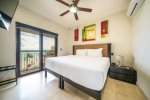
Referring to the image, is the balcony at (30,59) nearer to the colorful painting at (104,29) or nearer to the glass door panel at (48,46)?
the glass door panel at (48,46)

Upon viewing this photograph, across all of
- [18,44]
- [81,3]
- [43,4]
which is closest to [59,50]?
[18,44]

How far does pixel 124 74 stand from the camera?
251 cm

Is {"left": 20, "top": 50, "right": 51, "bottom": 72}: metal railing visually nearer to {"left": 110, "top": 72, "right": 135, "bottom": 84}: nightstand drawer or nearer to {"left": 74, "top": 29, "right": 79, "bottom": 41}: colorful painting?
{"left": 74, "top": 29, "right": 79, "bottom": 41}: colorful painting

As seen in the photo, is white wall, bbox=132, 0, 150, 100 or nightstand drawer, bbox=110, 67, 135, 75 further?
nightstand drawer, bbox=110, 67, 135, 75

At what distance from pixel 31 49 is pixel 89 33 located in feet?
10.5

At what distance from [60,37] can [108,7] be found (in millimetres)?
3030

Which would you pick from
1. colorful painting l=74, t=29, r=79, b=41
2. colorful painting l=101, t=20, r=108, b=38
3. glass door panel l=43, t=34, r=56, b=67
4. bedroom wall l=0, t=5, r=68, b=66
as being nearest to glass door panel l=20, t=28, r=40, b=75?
glass door panel l=43, t=34, r=56, b=67

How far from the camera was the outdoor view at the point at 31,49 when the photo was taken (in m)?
3.37

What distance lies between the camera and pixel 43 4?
2.66 metres

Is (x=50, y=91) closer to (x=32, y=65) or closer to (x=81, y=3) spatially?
(x=32, y=65)

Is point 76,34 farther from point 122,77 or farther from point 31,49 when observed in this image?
point 122,77

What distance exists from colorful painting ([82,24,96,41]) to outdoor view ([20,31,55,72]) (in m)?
1.96

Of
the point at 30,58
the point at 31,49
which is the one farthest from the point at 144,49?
the point at 30,58

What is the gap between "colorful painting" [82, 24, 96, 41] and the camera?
13.2 ft
